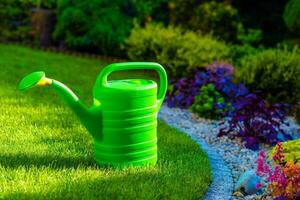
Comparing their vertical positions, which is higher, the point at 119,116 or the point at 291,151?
the point at 119,116

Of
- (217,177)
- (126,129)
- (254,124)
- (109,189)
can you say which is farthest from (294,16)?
(109,189)

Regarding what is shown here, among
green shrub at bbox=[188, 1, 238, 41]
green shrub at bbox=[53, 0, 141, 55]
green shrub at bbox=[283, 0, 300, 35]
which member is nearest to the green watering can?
green shrub at bbox=[283, 0, 300, 35]

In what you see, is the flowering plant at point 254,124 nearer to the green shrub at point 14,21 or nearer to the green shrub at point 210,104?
the green shrub at point 210,104

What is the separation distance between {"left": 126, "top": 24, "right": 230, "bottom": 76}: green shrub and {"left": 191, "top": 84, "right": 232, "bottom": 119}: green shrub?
1.24 m

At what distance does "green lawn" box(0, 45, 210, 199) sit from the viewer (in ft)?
13.2

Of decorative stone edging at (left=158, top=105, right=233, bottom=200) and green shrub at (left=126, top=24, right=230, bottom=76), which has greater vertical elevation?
green shrub at (left=126, top=24, right=230, bottom=76)

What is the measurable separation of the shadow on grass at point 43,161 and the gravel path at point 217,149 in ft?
3.55

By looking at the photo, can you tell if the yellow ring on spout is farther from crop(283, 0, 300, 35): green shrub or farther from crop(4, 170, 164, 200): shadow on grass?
crop(283, 0, 300, 35): green shrub

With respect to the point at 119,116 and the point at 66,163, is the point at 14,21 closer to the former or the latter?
the point at 66,163

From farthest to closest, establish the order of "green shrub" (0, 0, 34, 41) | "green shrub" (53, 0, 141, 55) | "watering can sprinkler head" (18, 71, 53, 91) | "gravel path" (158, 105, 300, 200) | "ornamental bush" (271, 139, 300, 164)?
"green shrub" (0, 0, 34, 41) → "green shrub" (53, 0, 141, 55) → "gravel path" (158, 105, 300, 200) → "ornamental bush" (271, 139, 300, 164) → "watering can sprinkler head" (18, 71, 53, 91)

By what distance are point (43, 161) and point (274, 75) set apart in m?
4.10

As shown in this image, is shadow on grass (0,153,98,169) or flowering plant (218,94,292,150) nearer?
shadow on grass (0,153,98,169)

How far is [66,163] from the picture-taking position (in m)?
4.59

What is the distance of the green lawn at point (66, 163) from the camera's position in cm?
402
